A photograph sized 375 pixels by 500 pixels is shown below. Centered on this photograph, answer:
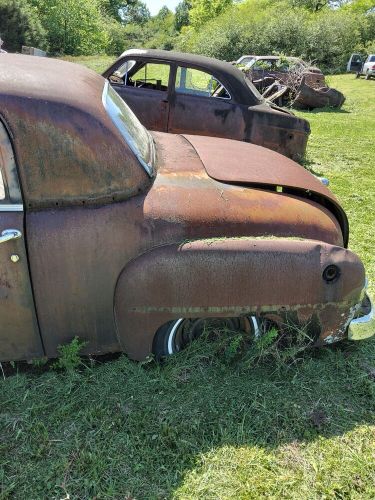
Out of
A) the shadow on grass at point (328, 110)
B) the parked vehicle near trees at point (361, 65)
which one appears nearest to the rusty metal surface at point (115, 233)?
the shadow on grass at point (328, 110)

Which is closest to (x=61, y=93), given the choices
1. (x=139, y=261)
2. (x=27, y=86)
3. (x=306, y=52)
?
(x=27, y=86)

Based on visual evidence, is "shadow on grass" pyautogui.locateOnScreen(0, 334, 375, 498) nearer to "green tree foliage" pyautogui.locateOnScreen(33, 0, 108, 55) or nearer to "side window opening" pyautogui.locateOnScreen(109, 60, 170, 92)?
"side window opening" pyautogui.locateOnScreen(109, 60, 170, 92)

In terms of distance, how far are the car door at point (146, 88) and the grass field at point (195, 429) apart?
4577 mm

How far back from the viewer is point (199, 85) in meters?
6.54

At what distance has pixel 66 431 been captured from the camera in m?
2.30

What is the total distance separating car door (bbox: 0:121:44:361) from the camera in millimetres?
2146

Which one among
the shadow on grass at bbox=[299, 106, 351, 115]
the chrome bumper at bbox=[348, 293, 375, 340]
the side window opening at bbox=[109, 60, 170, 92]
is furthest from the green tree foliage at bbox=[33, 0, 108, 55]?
the chrome bumper at bbox=[348, 293, 375, 340]

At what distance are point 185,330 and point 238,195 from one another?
3.02 ft

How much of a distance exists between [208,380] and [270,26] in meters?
30.8

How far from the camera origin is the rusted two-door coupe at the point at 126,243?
219cm

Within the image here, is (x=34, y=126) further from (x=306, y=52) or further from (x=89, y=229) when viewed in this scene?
(x=306, y=52)

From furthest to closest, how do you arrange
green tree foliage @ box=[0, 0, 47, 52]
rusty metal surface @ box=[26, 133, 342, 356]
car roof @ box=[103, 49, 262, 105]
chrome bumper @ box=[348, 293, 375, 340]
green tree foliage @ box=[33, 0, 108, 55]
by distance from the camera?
green tree foliage @ box=[33, 0, 108, 55] → green tree foliage @ box=[0, 0, 47, 52] → car roof @ box=[103, 49, 262, 105] → chrome bumper @ box=[348, 293, 375, 340] → rusty metal surface @ box=[26, 133, 342, 356]

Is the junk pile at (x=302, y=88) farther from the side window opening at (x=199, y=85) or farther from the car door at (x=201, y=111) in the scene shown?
the car door at (x=201, y=111)

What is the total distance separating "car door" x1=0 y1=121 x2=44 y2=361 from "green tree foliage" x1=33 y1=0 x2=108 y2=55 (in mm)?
36579
